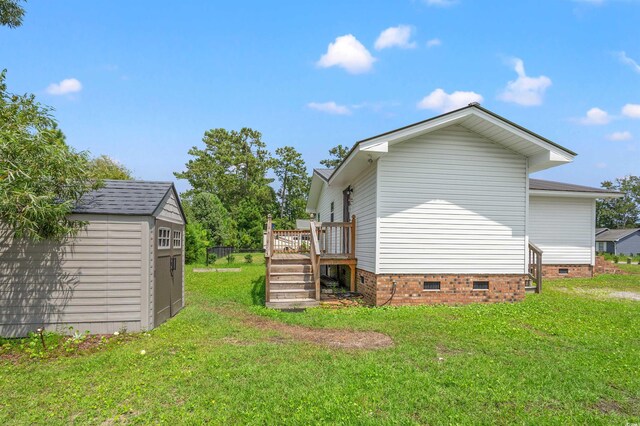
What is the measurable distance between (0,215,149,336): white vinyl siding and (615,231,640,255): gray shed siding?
57.4 m

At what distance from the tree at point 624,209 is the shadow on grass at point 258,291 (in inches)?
2836

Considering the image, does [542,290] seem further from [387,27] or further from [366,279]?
[387,27]

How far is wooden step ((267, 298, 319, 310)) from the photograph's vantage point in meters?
8.23

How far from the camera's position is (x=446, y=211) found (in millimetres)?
8711

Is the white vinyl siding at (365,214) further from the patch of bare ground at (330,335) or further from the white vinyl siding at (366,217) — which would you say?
the patch of bare ground at (330,335)

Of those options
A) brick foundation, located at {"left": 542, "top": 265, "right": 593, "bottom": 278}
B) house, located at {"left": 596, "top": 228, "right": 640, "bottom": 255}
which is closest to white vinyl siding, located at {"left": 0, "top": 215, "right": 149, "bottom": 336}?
brick foundation, located at {"left": 542, "top": 265, "right": 593, "bottom": 278}

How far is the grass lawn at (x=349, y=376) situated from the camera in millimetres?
3260

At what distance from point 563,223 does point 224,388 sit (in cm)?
1482

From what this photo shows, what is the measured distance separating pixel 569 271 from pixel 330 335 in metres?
12.5

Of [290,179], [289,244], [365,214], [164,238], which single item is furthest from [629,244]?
[164,238]

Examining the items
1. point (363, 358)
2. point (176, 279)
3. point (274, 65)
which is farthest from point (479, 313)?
point (274, 65)

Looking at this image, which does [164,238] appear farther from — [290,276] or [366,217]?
[366,217]

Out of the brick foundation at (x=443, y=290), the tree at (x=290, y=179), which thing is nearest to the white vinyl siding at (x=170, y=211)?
the brick foundation at (x=443, y=290)

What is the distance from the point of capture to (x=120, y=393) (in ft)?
12.1
